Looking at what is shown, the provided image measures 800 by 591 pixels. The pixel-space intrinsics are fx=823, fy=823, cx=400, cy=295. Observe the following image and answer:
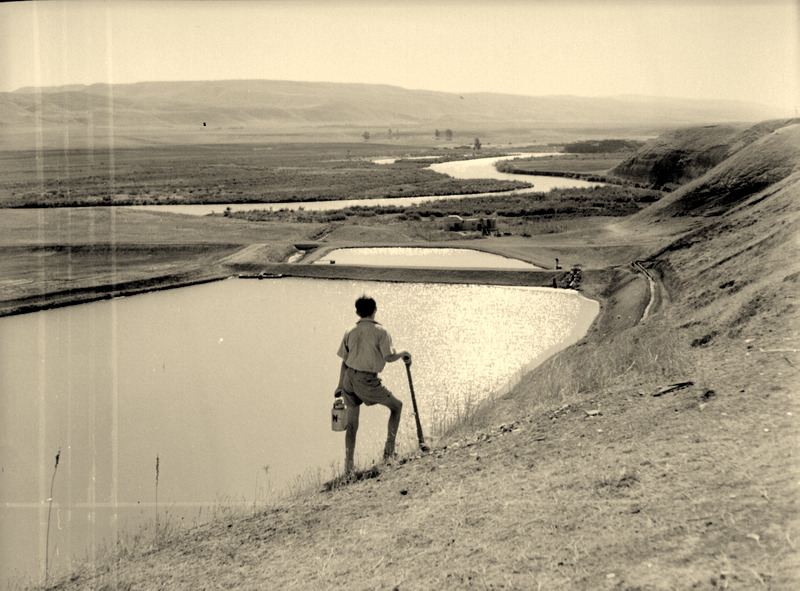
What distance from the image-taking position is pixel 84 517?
805 cm

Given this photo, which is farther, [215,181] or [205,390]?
[215,181]

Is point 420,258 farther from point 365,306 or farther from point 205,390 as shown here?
point 365,306

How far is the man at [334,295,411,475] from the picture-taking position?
6.54 meters

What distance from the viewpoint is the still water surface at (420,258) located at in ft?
73.5

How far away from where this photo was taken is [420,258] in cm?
2388

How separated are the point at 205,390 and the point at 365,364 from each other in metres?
5.89

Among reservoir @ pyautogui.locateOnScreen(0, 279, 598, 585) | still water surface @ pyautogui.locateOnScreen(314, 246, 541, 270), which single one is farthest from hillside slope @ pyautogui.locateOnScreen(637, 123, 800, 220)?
reservoir @ pyautogui.locateOnScreen(0, 279, 598, 585)

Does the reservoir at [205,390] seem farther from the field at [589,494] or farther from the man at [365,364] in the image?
the field at [589,494]

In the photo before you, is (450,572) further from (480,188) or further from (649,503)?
(480,188)

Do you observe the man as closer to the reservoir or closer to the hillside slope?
the reservoir

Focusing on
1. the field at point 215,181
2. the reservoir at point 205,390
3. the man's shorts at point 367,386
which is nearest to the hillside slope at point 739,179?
the reservoir at point 205,390

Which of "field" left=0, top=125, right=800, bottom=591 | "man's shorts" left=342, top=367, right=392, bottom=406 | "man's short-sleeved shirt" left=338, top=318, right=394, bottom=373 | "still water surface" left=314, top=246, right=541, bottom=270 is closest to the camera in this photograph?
"field" left=0, top=125, right=800, bottom=591

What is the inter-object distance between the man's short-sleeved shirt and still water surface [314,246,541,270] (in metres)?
15.0

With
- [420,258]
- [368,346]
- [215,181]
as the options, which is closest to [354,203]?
[420,258]
